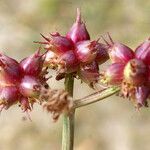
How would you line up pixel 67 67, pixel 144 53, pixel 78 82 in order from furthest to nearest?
pixel 78 82
pixel 67 67
pixel 144 53

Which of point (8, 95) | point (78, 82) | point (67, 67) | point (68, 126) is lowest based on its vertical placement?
point (68, 126)

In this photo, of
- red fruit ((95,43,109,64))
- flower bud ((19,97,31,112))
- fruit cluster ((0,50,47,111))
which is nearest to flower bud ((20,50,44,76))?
fruit cluster ((0,50,47,111))

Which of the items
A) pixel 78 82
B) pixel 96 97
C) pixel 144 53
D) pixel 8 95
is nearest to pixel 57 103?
pixel 96 97

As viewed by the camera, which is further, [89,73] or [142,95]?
[89,73]

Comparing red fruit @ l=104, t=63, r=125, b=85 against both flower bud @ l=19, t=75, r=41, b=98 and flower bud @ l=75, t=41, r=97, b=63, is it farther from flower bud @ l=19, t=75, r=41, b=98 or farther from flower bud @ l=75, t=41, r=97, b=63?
flower bud @ l=19, t=75, r=41, b=98

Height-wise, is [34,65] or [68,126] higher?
[34,65]

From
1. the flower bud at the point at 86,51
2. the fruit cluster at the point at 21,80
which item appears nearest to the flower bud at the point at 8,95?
the fruit cluster at the point at 21,80

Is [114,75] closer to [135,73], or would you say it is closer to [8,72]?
[135,73]

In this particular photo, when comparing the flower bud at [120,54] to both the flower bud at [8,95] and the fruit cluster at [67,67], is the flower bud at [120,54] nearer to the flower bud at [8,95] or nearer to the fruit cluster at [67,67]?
the fruit cluster at [67,67]
